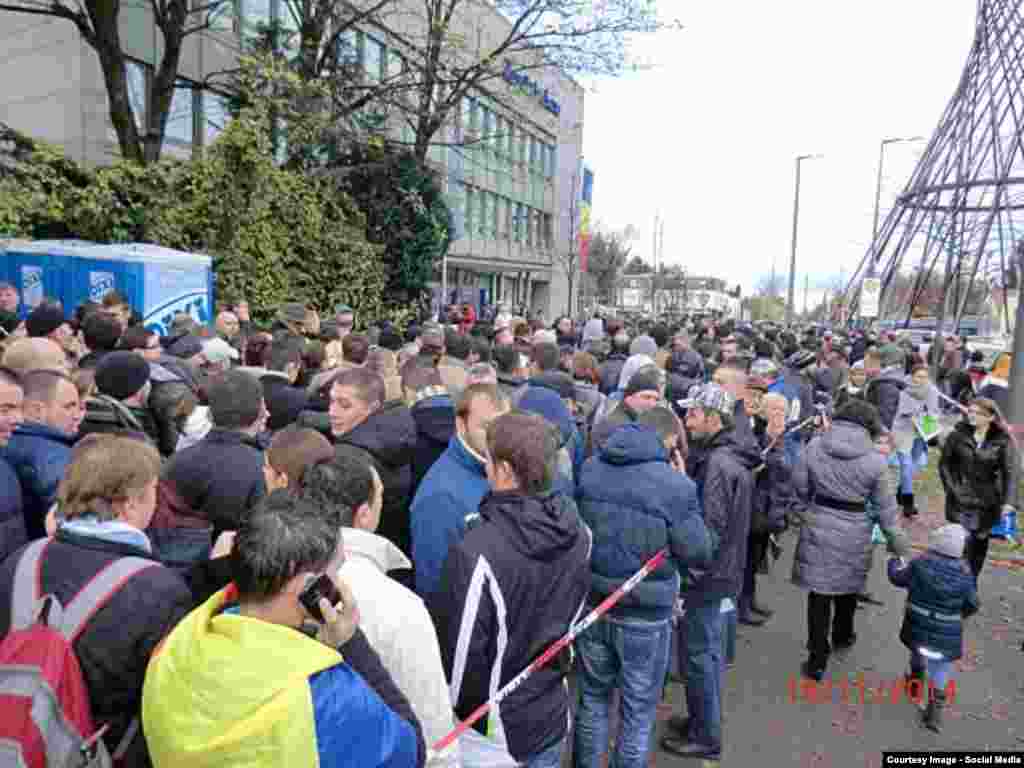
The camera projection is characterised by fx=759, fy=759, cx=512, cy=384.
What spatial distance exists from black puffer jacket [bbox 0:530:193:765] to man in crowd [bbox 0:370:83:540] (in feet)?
4.29

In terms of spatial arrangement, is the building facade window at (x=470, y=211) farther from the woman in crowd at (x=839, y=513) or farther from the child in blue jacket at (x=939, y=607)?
the child in blue jacket at (x=939, y=607)

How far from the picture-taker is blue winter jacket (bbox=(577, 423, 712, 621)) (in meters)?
3.61

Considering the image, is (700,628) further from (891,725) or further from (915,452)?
(915,452)

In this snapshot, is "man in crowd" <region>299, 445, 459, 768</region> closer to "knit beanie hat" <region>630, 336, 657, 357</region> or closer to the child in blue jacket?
the child in blue jacket

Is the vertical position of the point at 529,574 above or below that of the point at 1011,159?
below

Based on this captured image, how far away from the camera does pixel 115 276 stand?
11.6m

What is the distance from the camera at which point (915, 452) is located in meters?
10.2

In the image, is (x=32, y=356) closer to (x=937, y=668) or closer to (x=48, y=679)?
(x=48, y=679)

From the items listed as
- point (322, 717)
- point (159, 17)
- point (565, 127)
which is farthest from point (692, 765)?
point (565, 127)

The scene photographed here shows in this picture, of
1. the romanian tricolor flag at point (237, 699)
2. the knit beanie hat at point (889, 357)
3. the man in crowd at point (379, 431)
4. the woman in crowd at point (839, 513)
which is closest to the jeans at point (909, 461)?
the knit beanie hat at point (889, 357)

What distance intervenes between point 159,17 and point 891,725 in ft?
57.6

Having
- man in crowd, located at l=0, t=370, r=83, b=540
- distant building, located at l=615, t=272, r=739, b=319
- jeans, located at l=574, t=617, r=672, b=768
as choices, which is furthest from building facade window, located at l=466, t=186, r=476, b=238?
jeans, located at l=574, t=617, r=672, b=768

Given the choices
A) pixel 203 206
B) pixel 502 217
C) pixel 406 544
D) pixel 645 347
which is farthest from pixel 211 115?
pixel 502 217
